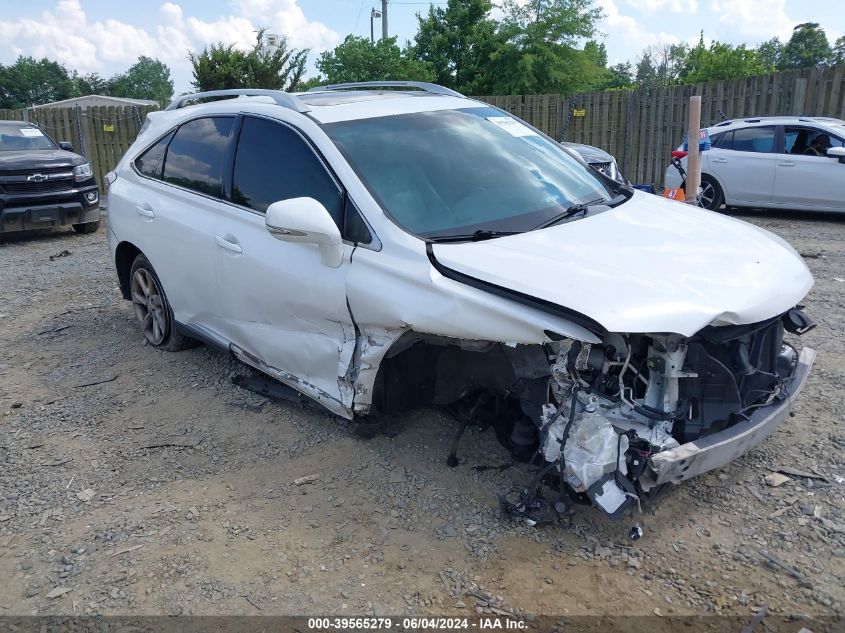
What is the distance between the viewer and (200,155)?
4.61 m

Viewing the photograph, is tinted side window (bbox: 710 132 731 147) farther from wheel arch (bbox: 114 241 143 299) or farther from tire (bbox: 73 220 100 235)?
tire (bbox: 73 220 100 235)

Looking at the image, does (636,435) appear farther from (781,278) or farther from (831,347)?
(831,347)

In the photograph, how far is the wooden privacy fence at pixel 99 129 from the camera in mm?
17188

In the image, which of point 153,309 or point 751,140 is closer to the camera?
point 153,309

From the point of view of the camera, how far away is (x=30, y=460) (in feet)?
12.9

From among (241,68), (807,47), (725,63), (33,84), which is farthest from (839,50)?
(33,84)

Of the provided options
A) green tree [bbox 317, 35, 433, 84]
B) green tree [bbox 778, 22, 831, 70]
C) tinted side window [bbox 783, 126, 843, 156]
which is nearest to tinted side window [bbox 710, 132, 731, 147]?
tinted side window [bbox 783, 126, 843, 156]

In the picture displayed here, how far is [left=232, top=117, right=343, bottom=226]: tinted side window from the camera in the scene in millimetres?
3652

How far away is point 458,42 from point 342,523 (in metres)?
30.2

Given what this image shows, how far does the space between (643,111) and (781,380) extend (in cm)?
1379

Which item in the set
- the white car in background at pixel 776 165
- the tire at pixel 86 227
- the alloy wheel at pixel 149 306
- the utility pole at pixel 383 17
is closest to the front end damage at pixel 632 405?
the alloy wheel at pixel 149 306

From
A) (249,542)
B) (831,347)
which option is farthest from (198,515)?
(831,347)

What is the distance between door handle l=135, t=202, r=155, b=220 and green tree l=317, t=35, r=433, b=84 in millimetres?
24242

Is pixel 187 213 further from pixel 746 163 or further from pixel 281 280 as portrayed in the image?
pixel 746 163
